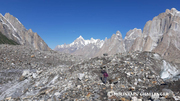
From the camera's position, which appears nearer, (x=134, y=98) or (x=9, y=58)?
(x=134, y=98)

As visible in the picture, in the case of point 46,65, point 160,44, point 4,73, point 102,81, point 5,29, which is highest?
point 5,29

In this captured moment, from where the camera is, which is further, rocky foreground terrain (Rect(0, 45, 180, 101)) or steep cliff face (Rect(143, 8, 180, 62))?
steep cliff face (Rect(143, 8, 180, 62))

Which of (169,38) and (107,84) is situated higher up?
(169,38)

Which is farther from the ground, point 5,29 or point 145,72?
point 5,29

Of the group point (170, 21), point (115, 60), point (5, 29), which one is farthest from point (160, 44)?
point (5, 29)

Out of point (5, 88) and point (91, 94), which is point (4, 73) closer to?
point (5, 88)

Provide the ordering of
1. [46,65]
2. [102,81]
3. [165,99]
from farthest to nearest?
[46,65] → [102,81] → [165,99]

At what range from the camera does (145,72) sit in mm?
12867

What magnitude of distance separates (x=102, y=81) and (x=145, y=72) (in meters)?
4.88

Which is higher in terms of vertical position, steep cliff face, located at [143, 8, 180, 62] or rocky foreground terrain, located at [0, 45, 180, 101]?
steep cliff face, located at [143, 8, 180, 62]

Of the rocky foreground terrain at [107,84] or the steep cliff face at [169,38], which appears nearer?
the rocky foreground terrain at [107,84]

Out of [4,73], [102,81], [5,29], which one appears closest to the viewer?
[102,81]

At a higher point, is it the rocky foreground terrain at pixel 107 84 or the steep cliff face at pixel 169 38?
the steep cliff face at pixel 169 38

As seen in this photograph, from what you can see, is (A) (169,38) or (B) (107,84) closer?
(B) (107,84)
